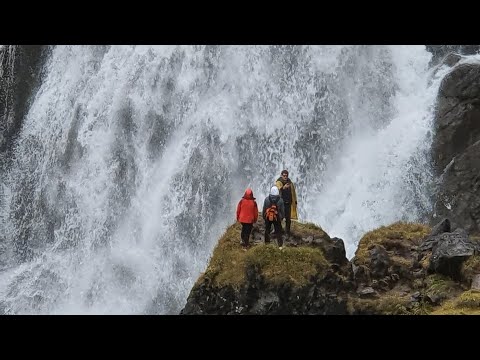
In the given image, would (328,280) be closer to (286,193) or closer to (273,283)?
(273,283)

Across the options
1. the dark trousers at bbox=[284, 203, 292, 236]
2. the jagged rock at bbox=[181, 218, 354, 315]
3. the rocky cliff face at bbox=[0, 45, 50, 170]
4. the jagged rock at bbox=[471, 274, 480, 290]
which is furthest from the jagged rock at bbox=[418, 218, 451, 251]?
the rocky cliff face at bbox=[0, 45, 50, 170]

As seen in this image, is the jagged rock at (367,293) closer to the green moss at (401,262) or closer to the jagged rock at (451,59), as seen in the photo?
the green moss at (401,262)

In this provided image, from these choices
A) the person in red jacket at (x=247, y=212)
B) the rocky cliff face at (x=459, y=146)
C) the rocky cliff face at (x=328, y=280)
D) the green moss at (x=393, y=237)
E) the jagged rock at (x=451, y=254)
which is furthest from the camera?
the rocky cliff face at (x=459, y=146)

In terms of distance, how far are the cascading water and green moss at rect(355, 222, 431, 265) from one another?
4538 mm

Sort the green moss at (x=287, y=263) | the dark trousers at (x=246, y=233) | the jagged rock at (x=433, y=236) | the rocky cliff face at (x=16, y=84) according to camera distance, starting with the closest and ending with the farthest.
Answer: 1. the green moss at (x=287, y=263)
2. the dark trousers at (x=246, y=233)
3. the jagged rock at (x=433, y=236)
4. the rocky cliff face at (x=16, y=84)

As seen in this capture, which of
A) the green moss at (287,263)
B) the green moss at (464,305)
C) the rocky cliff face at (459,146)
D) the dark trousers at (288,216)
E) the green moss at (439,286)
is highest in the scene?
the rocky cliff face at (459,146)

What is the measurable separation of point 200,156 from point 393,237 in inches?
405

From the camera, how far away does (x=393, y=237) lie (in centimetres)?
1592

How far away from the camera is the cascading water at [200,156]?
74.7 ft

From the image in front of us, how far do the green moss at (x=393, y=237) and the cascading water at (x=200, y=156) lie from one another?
454 centimetres

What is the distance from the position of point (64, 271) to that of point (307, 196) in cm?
1018

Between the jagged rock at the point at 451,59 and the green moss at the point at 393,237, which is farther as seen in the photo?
the jagged rock at the point at 451,59

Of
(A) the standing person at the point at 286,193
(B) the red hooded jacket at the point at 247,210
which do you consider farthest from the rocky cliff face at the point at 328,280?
(B) the red hooded jacket at the point at 247,210
